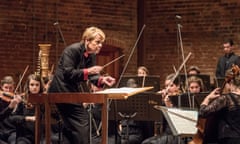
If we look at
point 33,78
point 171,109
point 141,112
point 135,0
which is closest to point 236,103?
point 171,109

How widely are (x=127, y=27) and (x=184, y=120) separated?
558 centimetres

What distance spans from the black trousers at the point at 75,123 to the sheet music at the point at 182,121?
0.86 metres

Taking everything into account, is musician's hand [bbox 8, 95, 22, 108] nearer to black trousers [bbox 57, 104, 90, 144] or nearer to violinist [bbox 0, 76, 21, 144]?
violinist [bbox 0, 76, 21, 144]

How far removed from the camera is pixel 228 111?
5539mm

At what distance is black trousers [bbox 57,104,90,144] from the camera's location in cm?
571

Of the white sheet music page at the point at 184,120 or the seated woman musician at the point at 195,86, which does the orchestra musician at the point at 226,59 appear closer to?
the seated woman musician at the point at 195,86

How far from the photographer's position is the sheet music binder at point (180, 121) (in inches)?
229

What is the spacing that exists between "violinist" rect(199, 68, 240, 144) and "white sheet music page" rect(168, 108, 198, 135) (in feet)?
0.99

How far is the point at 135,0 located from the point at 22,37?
2645 millimetres

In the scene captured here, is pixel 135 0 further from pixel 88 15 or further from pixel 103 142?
pixel 103 142

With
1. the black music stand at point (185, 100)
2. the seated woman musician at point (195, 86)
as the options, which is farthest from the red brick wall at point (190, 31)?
the black music stand at point (185, 100)

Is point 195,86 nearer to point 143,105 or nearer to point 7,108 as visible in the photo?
point 143,105

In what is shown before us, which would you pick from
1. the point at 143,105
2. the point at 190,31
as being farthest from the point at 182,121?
the point at 190,31

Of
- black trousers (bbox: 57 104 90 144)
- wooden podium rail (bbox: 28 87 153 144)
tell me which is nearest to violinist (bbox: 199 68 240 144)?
wooden podium rail (bbox: 28 87 153 144)
